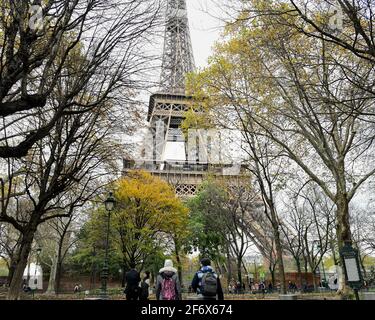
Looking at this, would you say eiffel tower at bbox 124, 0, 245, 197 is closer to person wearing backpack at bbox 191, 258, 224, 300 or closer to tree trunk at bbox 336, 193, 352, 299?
tree trunk at bbox 336, 193, 352, 299

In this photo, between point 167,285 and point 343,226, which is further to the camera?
point 343,226

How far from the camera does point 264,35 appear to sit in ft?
35.6

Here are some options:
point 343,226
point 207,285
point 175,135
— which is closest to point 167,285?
point 207,285

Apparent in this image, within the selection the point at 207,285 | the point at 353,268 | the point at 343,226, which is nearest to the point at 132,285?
the point at 207,285

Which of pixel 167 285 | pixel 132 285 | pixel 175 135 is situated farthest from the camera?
pixel 175 135

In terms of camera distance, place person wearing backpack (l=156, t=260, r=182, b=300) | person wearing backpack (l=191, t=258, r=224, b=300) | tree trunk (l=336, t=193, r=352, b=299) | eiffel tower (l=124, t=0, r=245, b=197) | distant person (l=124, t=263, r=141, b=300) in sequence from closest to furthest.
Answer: person wearing backpack (l=191, t=258, r=224, b=300), person wearing backpack (l=156, t=260, r=182, b=300), distant person (l=124, t=263, r=141, b=300), tree trunk (l=336, t=193, r=352, b=299), eiffel tower (l=124, t=0, r=245, b=197)

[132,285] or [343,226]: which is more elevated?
[343,226]

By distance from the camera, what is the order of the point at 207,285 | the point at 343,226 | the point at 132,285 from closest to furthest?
the point at 207,285 < the point at 132,285 < the point at 343,226

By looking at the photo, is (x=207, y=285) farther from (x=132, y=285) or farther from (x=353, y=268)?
(x=353, y=268)

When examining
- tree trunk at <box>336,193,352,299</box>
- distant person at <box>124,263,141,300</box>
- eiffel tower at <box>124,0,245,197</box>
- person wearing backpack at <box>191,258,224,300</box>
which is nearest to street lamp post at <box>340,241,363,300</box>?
tree trunk at <box>336,193,352,299</box>

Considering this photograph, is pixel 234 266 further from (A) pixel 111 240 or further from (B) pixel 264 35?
(B) pixel 264 35

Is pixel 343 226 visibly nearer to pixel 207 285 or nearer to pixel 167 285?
pixel 167 285

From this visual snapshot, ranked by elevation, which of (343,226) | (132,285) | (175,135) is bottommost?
(132,285)
